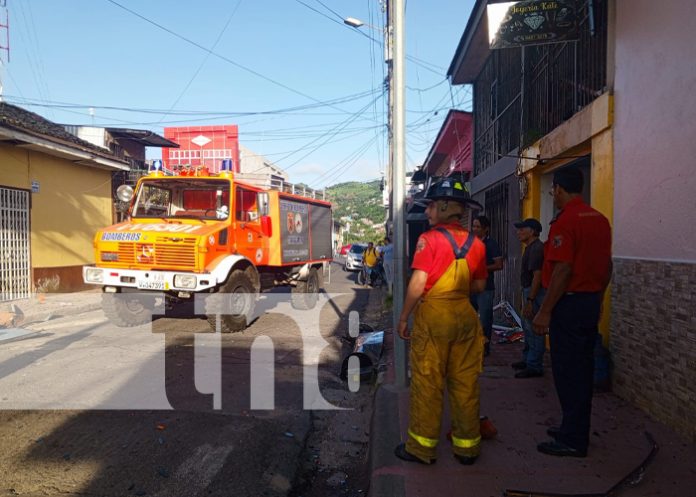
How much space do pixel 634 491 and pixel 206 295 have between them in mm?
5981

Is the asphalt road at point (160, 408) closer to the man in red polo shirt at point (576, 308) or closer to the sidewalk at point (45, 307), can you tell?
the sidewalk at point (45, 307)

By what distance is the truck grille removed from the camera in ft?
23.8

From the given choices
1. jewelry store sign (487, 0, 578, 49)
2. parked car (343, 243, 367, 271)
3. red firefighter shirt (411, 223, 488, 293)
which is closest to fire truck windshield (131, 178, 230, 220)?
jewelry store sign (487, 0, 578, 49)

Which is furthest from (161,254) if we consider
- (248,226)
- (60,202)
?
(60,202)

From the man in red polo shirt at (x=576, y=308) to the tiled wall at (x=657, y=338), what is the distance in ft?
1.97

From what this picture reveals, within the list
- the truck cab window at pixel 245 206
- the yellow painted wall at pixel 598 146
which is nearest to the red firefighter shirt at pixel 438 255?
the yellow painted wall at pixel 598 146

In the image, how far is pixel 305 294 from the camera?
37.2ft

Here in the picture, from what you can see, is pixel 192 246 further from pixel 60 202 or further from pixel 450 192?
pixel 60 202

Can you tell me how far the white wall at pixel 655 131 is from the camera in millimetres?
3311

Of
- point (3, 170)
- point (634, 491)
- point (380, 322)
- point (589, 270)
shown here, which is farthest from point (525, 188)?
point (3, 170)

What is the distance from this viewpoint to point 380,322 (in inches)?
376

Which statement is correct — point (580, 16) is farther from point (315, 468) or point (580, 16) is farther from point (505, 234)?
point (315, 468)

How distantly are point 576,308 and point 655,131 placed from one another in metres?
1.58

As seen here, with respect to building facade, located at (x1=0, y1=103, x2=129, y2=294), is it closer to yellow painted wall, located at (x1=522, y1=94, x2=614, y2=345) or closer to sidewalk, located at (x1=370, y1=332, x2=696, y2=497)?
yellow painted wall, located at (x1=522, y1=94, x2=614, y2=345)
